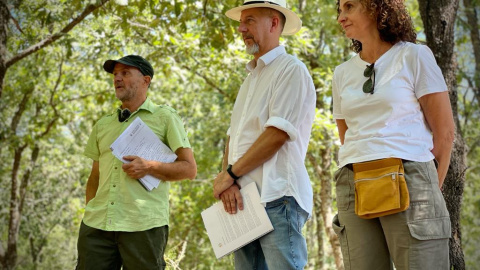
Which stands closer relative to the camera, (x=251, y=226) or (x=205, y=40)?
(x=251, y=226)

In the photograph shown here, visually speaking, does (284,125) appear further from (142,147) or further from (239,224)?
(142,147)

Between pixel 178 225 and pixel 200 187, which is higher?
pixel 200 187

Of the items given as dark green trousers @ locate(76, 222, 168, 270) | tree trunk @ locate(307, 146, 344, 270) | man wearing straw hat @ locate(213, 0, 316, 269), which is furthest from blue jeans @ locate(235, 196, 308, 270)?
tree trunk @ locate(307, 146, 344, 270)

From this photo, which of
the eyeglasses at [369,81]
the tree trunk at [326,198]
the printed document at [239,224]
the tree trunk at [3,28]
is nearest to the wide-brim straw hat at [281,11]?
the eyeglasses at [369,81]

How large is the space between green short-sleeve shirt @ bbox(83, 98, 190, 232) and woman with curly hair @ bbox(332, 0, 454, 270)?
1344 millimetres

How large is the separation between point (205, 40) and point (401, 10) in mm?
4870

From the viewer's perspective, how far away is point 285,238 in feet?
8.79

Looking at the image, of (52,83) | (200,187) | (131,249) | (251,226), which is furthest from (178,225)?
(251,226)

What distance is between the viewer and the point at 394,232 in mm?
2422

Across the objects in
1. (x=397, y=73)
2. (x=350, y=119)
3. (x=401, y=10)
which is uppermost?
(x=401, y=10)

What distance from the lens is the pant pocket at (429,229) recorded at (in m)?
2.34

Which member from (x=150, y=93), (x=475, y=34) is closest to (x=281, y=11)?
(x=475, y=34)

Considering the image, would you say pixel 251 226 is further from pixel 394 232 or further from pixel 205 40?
pixel 205 40

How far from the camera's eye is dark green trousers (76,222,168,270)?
351 cm
